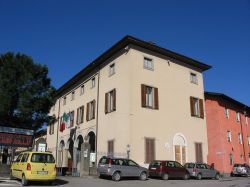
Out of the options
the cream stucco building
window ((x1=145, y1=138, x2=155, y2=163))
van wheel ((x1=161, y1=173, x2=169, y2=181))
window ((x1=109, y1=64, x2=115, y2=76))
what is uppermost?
window ((x1=109, y1=64, x2=115, y2=76))

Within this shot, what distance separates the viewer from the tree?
84.0 feet

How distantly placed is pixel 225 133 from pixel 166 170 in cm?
1532

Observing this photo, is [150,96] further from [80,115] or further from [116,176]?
[80,115]

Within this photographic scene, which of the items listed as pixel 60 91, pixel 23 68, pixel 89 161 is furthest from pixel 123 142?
pixel 60 91

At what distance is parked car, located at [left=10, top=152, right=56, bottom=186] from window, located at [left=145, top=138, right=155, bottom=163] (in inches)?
418

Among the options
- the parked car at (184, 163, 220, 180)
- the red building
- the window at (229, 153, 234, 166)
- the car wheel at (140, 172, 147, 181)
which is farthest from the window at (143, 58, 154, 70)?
the window at (229, 153, 234, 166)

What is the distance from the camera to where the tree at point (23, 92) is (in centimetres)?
2559

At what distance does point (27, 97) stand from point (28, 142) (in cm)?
512

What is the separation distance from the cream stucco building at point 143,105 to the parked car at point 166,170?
1975 mm

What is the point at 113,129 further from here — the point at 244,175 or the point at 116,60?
the point at 244,175

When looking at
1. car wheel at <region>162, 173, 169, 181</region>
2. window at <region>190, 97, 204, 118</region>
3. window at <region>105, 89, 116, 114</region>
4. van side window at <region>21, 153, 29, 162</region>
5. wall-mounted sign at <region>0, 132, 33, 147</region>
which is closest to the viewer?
van side window at <region>21, 153, 29, 162</region>

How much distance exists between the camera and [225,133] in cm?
3575

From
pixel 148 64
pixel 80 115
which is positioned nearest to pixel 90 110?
pixel 80 115

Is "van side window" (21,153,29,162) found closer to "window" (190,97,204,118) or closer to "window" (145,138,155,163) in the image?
"window" (145,138,155,163)
